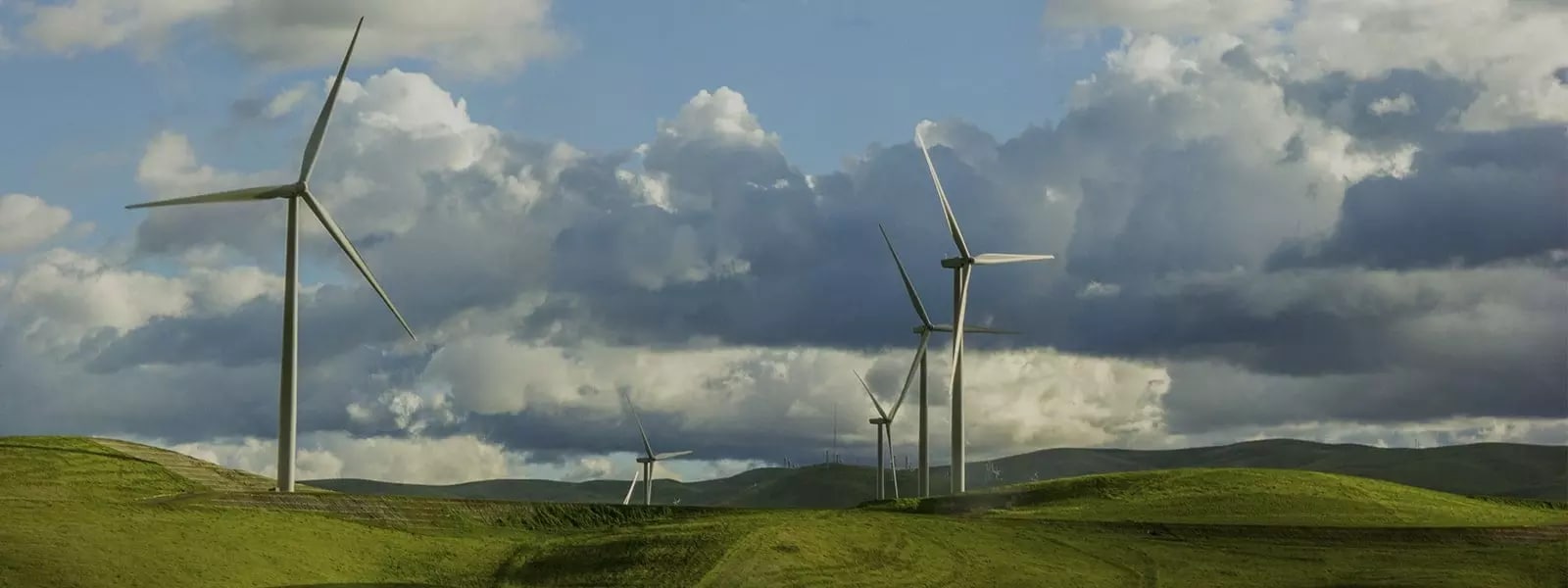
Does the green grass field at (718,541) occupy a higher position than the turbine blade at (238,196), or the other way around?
the turbine blade at (238,196)

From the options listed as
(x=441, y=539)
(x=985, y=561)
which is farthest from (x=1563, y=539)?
(x=441, y=539)

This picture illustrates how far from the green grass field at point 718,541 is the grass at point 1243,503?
0.36 metres

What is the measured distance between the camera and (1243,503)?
12019 centimetres

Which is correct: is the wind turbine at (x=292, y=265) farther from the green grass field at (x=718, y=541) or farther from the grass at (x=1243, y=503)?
the grass at (x=1243, y=503)

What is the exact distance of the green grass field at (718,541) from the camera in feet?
287

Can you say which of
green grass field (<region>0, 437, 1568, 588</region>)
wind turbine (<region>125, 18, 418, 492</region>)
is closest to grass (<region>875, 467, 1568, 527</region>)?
green grass field (<region>0, 437, 1568, 588</region>)

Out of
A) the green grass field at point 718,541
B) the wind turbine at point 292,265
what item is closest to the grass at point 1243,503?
the green grass field at point 718,541

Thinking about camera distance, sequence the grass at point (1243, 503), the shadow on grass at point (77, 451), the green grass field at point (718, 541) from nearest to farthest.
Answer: the green grass field at point (718, 541)
the grass at point (1243, 503)
the shadow on grass at point (77, 451)

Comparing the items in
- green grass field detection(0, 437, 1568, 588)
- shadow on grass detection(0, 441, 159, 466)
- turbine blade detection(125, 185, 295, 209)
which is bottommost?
green grass field detection(0, 437, 1568, 588)

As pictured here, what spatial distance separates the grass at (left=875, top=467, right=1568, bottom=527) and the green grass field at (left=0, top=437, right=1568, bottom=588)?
14.2 inches

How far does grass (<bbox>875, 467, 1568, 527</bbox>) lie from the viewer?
11506cm

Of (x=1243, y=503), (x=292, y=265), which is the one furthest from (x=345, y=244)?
(x=1243, y=503)

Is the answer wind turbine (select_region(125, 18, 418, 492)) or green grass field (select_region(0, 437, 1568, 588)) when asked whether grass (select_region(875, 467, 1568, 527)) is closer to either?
green grass field (select_region(0, 437, 1568, 588))

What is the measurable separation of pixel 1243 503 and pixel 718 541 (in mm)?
43814
